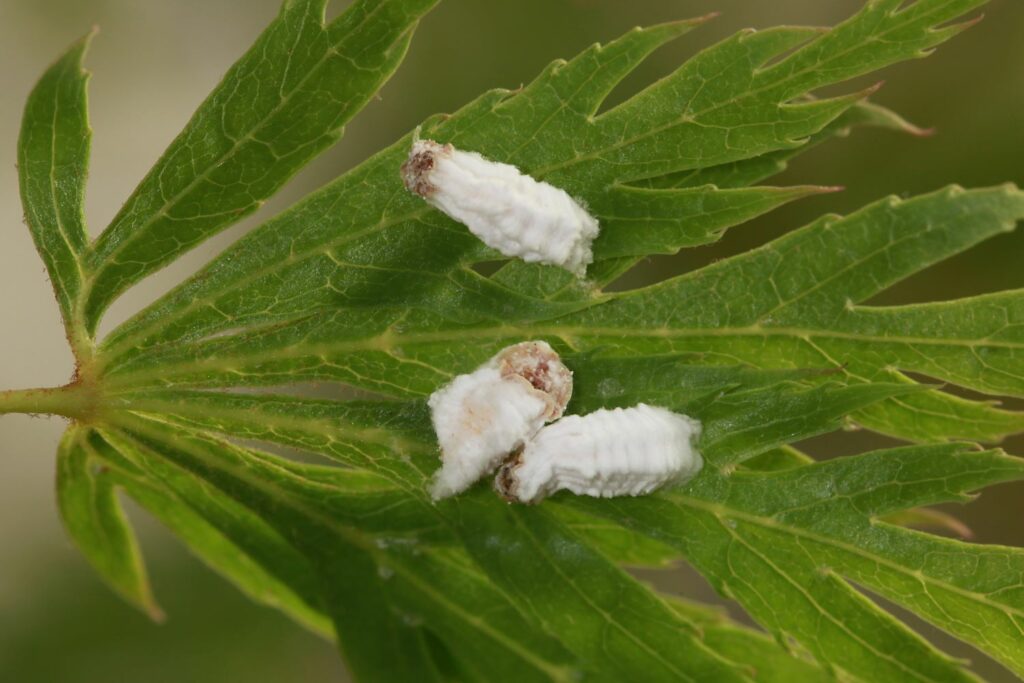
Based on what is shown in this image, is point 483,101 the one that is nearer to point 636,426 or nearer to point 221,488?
point 636,426

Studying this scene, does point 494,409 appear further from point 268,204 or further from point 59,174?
point 268,204

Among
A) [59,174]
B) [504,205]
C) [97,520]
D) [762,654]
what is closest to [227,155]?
[59,174]

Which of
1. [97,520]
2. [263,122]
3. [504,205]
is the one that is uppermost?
[263,122]

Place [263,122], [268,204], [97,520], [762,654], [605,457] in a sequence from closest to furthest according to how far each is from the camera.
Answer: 1. [605,457]
2. [263,122]
3. [762,654]
4. [97,520]
5. [268,204]

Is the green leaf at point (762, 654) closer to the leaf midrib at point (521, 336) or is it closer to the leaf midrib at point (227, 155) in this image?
the leaf midrib at point (521, 336)

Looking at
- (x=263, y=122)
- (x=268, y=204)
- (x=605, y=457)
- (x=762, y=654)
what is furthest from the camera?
(x=268, y=204)

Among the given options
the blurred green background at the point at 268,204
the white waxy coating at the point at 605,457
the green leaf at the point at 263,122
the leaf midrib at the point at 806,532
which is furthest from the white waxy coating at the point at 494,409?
the blurred green background at the point at 268,204

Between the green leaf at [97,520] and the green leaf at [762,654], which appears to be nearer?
the green leaf at [762,654]

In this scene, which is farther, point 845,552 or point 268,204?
point 268,204
